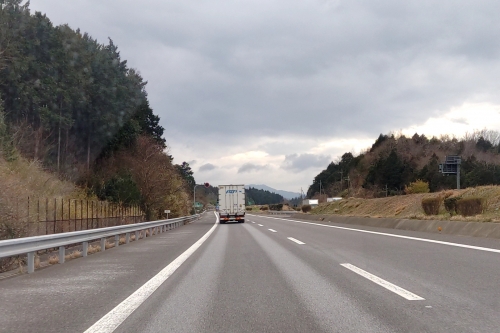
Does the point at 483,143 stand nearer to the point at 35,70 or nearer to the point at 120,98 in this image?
the point at 120,98

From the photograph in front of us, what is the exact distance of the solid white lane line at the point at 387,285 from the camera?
23.5 feet

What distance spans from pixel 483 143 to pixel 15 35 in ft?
326

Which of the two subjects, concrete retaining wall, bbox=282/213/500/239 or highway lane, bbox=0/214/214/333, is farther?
concrete retaining wall, bbox=282/213/500/239

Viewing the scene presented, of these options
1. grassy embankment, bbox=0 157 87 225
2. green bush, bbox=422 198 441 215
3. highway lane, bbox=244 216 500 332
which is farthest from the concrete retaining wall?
grassy embankment, bbox=0 157 87 225

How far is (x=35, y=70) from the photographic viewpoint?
4319 cm

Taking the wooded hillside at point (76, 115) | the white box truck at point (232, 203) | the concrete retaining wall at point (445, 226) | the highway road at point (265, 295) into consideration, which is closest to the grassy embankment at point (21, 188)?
the wooded hillside at point (76, 115)

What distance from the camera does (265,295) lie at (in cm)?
758

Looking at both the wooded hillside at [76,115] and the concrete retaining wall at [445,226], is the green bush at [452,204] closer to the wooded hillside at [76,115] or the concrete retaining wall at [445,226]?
the concrete retaining wall at [445,226]

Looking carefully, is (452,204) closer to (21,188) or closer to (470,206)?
(470,206)

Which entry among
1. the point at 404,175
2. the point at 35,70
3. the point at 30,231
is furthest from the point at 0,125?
the point at 404,175

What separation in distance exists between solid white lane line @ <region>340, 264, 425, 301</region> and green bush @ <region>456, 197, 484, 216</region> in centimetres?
1555

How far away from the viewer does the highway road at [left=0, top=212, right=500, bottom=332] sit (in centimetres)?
583

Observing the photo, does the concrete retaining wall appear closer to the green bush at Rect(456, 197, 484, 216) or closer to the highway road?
the green bush at Rect(456, 197, 484, 216)

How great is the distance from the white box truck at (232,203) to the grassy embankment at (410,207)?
12.3 m
